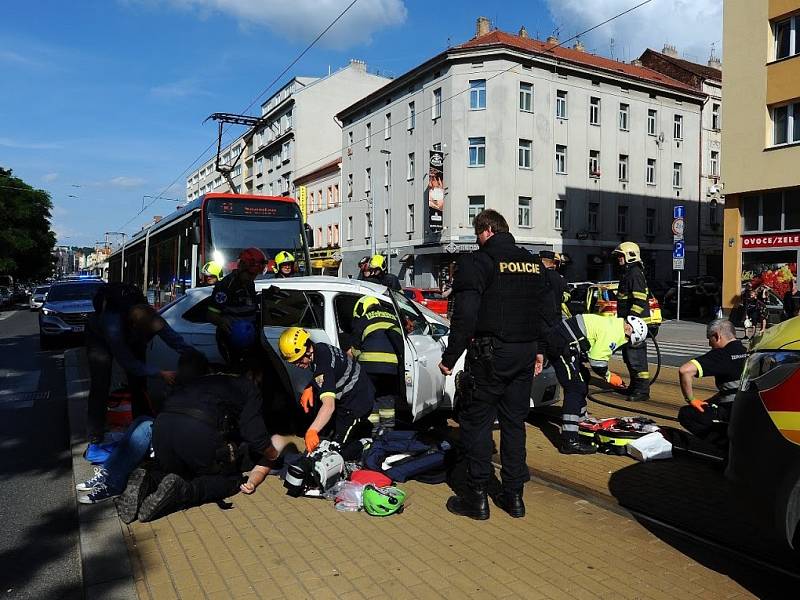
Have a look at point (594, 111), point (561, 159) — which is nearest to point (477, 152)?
point (561, 159)

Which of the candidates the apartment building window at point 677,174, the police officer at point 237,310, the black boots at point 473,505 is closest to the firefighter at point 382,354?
the police officer at point 237,310

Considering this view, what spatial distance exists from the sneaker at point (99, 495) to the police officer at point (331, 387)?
1408 millimetres

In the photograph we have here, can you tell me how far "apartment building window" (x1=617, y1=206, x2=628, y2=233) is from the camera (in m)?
40.7

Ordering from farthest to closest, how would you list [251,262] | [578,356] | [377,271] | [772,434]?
[377,271], [251,262], [578,356], [772,434]

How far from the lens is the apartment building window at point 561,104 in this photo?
3778cm

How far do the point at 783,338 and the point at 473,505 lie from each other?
2.15 metres

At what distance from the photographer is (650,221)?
138 ft

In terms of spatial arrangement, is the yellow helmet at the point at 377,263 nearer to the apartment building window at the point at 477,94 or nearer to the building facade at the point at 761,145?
the building facade at the point at 761,145

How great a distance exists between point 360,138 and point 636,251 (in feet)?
129

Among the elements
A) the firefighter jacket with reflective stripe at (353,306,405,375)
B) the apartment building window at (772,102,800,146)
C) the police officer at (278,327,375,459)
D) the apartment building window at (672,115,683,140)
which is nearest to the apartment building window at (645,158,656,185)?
the apartment building window at (672,115,683,140)

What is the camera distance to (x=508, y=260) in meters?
4.39

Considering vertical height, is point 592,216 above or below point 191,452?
above

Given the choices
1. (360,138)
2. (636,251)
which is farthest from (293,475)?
(360,138)

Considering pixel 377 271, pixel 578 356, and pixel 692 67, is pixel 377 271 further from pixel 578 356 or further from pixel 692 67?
pixel 692 67
